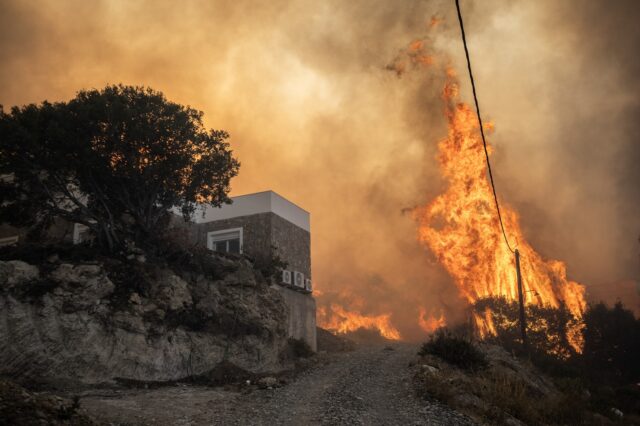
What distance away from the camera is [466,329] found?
160 feet

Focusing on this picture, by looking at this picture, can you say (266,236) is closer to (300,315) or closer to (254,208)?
(254,208)

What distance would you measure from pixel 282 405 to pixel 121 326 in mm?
7207

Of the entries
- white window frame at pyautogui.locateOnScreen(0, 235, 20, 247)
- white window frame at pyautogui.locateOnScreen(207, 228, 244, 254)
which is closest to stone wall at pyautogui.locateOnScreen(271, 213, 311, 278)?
white window frame at pyautogui.locateOnScreen(207, 228, 244, 254)

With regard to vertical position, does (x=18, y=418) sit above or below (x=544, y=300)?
below

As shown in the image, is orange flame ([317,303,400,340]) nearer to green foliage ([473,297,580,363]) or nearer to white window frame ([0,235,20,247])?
green foliage ([473,297,580,363])

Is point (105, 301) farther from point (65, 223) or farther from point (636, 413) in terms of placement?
point (636, 413)

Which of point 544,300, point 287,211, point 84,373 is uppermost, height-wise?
point 287,211

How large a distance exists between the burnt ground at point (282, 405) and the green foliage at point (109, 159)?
871cm

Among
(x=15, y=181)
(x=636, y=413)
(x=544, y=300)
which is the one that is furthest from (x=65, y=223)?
(x=544, y=300)

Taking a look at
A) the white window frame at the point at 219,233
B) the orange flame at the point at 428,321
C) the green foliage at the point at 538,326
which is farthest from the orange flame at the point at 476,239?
the white window frame at the point at 219,233

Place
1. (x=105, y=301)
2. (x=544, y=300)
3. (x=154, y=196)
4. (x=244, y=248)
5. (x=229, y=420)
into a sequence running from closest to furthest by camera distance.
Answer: (x=229, y=420) < (x=105, y=301) < (x=154, y=196) < (x=244, y=248) < (x=544, y=300)

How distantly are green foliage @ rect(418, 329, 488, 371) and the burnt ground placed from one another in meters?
2.84

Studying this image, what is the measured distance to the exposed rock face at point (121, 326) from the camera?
15406 mm

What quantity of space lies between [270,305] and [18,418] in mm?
16913
